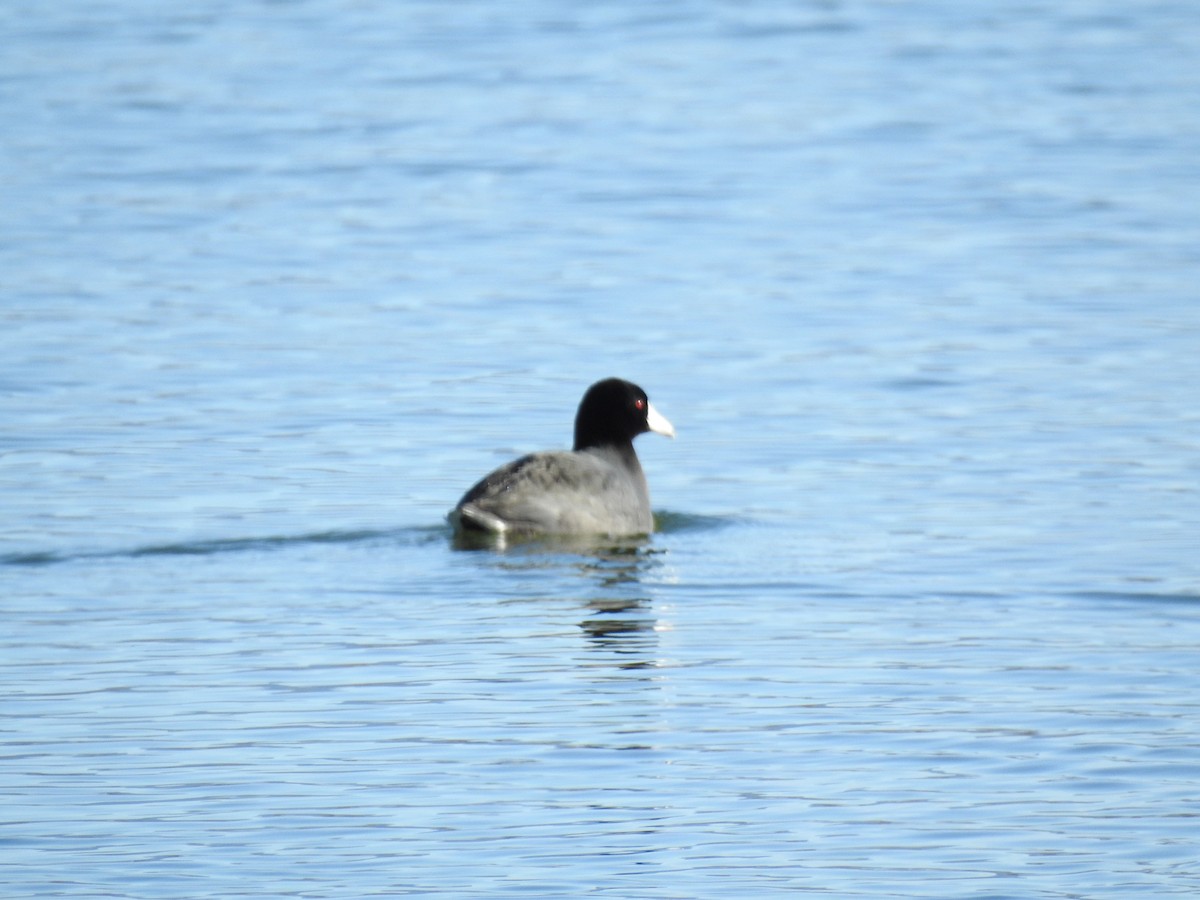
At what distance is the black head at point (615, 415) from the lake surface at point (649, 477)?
59 cm

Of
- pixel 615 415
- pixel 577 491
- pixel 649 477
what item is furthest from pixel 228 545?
pixel 649 477

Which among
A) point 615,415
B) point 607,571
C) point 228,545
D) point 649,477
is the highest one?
point 615,415

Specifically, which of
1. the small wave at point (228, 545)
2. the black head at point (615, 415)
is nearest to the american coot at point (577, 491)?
the black head at point (615, 415)

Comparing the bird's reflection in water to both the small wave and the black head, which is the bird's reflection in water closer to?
the small wave

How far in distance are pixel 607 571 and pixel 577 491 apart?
1004 millimetres

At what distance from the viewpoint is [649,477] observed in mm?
16312

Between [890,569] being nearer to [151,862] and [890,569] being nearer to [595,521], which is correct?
[595,521]

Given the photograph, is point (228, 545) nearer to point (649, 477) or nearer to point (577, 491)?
point (577, 491)

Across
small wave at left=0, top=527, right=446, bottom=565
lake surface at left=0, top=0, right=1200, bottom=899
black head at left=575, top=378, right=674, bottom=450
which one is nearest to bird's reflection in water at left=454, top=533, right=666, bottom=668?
lake surface at left=0, top=0, right=1200, bottom=899

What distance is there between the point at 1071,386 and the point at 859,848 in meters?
9.79

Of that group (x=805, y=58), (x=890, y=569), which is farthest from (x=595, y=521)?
(x=805, y=58)

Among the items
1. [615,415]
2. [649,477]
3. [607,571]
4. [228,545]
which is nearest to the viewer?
[607,571]

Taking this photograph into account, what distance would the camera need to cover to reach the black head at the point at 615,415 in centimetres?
1525

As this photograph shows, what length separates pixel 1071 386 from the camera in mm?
17734
